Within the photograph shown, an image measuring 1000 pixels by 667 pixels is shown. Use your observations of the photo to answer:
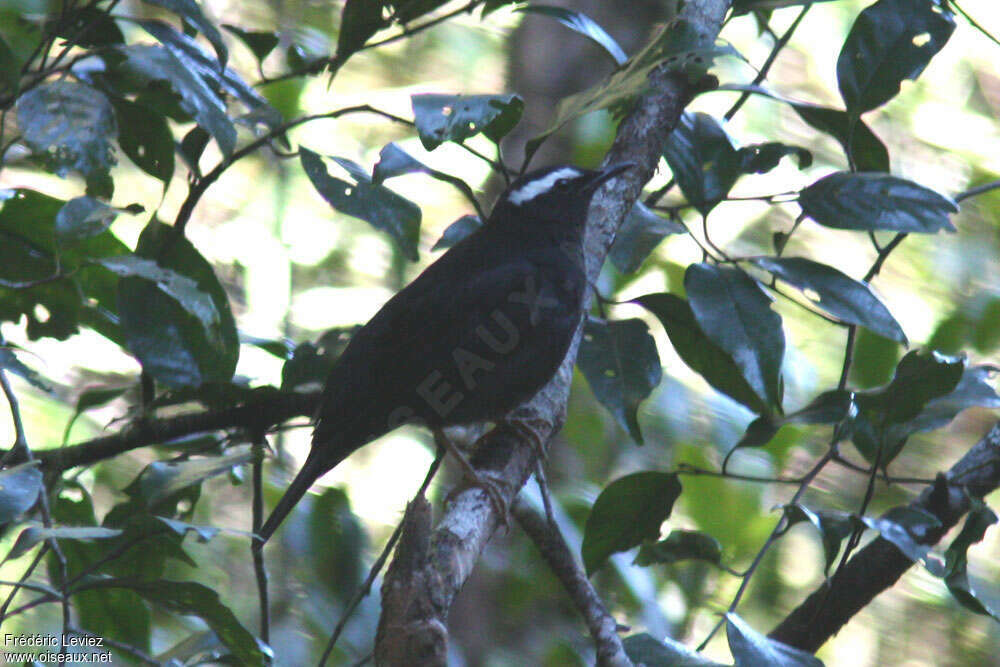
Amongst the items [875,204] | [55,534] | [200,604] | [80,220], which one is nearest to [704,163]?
[875,204]

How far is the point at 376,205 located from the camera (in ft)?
9.09

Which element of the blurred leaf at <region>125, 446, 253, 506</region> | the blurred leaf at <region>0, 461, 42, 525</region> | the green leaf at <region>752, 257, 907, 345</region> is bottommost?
the blurred leaf at <region>125, 446, 253, 506</region>

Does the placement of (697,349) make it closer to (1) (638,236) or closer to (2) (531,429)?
(1) (638,236)

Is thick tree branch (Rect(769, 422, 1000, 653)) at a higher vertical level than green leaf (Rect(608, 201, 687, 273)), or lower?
lower

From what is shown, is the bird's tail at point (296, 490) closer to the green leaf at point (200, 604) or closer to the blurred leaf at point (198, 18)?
the green leaf at point (200, 604)

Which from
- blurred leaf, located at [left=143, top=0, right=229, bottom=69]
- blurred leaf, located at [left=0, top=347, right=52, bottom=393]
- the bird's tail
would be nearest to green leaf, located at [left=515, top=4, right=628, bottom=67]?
blurred leaf, located at [left=143, top=0, right=229, bottom=69]

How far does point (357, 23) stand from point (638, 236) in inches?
41.1

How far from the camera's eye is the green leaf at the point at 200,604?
229 centimetres

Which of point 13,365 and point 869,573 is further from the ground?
point 13,365

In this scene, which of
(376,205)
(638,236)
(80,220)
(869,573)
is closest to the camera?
(80,220)

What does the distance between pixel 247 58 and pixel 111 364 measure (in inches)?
134

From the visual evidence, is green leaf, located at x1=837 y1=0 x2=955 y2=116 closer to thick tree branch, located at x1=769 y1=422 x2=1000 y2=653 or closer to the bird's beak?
the bird's beak

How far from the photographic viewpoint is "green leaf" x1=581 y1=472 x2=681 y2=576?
277cm

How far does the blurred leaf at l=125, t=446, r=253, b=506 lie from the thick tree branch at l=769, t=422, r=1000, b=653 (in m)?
1.77
